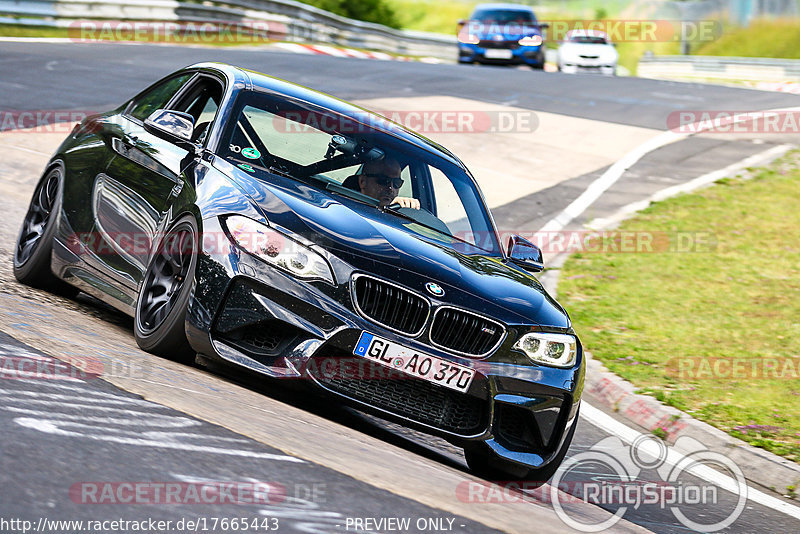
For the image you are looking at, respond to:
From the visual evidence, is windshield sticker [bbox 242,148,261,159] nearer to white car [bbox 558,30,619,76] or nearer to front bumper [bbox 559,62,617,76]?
→ white car [bbox 558,30,619,76]

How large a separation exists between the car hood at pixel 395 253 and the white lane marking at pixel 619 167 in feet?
24.2

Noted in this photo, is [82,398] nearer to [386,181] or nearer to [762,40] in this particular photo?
[386,181]

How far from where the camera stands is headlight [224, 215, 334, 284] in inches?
197

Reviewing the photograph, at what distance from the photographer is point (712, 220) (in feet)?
45.6

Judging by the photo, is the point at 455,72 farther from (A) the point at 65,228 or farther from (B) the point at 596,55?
(A) the point at 65,228

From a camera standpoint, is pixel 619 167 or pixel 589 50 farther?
pixel 589 50

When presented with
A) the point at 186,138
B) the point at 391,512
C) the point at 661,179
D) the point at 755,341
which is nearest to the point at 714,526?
the point at 391,512

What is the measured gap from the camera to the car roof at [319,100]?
6.52 m

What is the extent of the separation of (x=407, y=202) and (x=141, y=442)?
291 centimetres

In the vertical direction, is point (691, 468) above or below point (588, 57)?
above

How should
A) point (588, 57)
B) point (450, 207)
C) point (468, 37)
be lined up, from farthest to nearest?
point (588, 57) < point (468, 37) < point (450, 207)

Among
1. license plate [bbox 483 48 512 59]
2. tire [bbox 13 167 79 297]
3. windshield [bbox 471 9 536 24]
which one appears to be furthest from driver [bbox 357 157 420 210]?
windshield [bbox 471 9 536 24]

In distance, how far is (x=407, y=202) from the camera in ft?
21.0

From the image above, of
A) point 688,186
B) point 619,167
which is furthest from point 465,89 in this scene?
point 688,186
